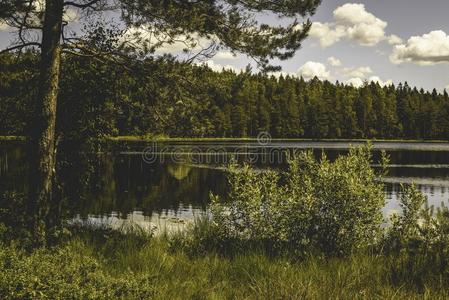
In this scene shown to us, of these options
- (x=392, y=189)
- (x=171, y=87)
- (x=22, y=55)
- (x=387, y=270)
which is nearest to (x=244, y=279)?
(x=387, y=270)

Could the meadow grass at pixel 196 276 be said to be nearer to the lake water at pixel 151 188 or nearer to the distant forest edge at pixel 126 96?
the distant forest edge at pixel 126 96

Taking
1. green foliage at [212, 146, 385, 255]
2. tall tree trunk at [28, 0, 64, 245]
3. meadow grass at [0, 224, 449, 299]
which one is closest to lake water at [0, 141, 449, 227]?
green foliage at [212, 146, 385, 255]

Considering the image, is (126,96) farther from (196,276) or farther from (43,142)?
(196,276)

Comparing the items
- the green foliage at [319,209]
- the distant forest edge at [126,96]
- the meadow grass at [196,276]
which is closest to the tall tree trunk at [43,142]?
the meadow grass at [196,276]

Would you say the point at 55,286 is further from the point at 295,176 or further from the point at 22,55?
the point at 22,55

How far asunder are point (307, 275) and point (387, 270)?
3.83ft

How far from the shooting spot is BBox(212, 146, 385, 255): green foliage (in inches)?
330

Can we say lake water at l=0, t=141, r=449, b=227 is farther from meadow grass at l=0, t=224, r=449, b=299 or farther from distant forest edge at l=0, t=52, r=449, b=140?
meadow grass at l=0, t=224, r=449, b=299

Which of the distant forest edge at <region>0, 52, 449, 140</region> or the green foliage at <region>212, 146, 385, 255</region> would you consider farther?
the distant forest edge at <region>0, 52, 449, 140</region>

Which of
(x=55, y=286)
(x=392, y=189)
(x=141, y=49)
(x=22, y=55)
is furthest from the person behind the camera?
(x=392, y=189)

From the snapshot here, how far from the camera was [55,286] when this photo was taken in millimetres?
4785

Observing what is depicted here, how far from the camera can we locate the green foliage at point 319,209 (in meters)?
8.38

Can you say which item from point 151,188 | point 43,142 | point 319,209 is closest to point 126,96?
point 43,142

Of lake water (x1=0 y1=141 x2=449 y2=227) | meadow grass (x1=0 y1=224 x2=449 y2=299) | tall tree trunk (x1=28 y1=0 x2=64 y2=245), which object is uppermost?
tall tree trunk (x1=28 y1=0 x2=64 y2=245)
